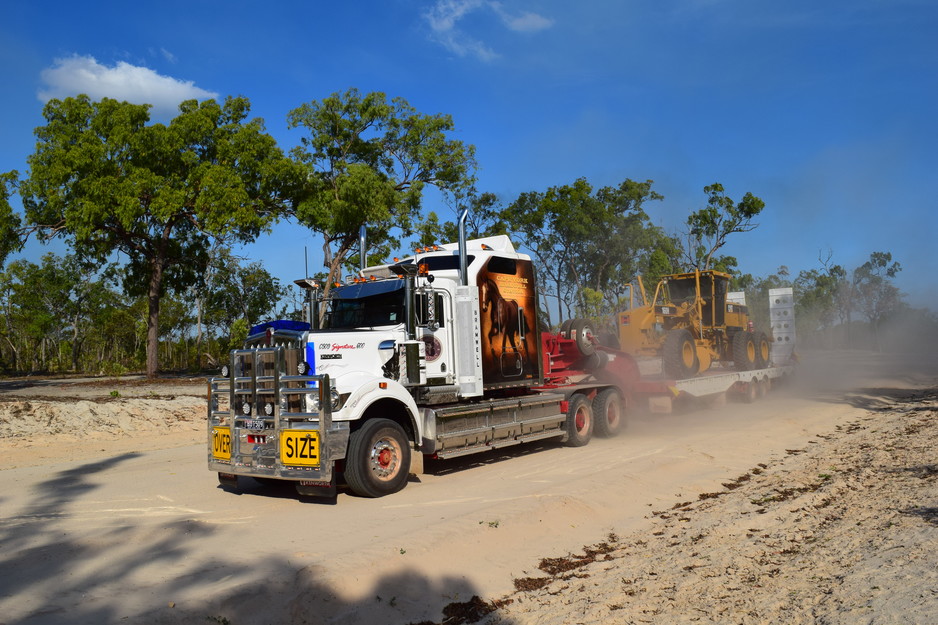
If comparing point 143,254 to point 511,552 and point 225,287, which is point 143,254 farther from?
point 511,552

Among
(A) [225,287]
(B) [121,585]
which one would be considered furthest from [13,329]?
(B) [121,585]

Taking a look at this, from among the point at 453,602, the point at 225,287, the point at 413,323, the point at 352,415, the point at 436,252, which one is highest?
the point at 225,287

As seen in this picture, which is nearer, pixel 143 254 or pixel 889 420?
pixel 889 420

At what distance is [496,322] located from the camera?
10.9 metres

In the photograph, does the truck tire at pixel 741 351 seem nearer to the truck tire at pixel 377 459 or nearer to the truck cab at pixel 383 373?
the truck cab at pixel 383 373

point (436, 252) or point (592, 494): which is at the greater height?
point (436, 252)

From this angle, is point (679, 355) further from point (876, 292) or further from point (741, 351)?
point (876, 292)

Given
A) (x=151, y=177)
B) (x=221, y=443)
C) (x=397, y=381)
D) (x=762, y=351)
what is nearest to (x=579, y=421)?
(x=397, y=381)

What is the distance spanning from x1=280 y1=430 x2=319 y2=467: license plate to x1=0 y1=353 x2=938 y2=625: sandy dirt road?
60 centimetres

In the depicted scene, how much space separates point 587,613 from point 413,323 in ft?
17.8

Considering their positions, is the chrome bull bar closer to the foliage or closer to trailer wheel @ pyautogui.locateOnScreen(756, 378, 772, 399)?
trailer wheel @ pyautogui.locateOnScreen(756, 378, 772, 399)

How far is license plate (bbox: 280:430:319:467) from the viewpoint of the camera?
25.8ft

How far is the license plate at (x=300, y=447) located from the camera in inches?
310

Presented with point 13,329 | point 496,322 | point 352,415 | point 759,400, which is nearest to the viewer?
point 352,415
